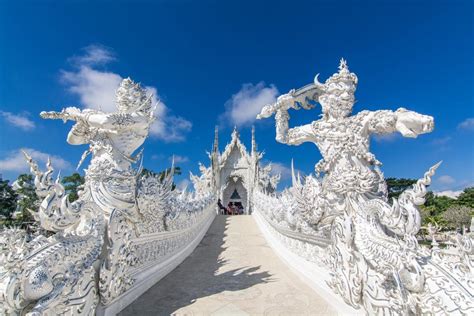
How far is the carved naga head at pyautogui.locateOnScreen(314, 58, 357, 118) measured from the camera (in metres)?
3.34

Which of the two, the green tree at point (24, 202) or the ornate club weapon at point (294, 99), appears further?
the ornate club weapon at point (294, 99)

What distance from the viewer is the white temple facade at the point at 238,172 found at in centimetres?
2514

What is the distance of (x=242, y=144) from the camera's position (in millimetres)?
26641

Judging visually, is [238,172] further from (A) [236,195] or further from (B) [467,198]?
(B) [467,198]

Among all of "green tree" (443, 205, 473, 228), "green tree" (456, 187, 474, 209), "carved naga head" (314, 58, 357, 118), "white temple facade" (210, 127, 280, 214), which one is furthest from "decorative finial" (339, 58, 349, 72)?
"green tree" (456, 187, 474, 209)

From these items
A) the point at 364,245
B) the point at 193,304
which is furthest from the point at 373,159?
the point at 193,304

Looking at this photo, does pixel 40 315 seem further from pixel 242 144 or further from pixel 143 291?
pixel 242 144

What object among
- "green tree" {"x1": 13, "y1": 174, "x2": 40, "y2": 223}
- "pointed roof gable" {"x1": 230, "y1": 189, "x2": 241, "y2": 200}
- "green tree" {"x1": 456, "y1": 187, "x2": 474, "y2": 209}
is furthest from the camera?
"pointed roof gable" {"x1": 230, "y1": 189, "x2": 241, "y2": 200}

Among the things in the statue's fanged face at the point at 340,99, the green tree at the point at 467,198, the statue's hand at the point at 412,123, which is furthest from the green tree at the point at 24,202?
the green tree at the point at 467,198

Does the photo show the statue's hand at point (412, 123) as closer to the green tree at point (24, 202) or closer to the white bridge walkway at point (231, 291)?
the white bridge walkway at point (231, 291)

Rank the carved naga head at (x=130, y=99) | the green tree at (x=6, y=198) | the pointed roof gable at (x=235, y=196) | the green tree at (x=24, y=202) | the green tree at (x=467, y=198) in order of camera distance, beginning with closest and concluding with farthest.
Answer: the green tree at (x=24, y=202), the carved naga head at (x=130, y=99), the green tree at (x=6, y=198), the green tree at (x=467, y=198), the pointed roof gable at (x=235, y=196)

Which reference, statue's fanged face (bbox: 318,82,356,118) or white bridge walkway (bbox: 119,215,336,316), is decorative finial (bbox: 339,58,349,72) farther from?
white bridge walkway (bbox: 119,215,336,316)

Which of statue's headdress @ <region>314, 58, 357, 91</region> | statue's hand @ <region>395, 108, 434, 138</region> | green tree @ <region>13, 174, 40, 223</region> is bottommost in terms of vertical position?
green tree @ <region>13, 174, 40, 223</region>

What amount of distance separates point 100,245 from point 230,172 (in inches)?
919
